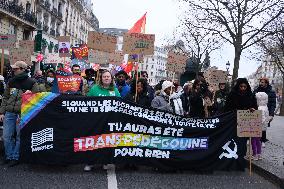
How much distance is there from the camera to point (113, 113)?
22.5 feet

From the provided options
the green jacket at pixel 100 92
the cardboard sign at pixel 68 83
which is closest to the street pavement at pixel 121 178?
the green jacket at pixel 100 92

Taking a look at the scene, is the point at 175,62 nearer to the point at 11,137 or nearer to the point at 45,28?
the point at 11,137

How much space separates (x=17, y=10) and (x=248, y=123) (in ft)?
105

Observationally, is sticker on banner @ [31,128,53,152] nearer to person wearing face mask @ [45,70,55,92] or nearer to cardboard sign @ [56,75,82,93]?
cardboard sign @ [56,75,82,93]

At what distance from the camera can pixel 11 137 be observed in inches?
275

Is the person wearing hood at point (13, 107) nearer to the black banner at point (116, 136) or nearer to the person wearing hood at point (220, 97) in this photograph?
the black banner at point (116, 136)

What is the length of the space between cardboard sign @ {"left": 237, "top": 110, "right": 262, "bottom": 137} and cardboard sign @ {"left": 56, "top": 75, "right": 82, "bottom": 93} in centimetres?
366

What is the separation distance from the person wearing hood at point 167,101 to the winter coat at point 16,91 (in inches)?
87.9

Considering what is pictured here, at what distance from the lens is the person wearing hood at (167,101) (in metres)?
7.61

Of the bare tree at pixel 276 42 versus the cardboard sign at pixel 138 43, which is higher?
the bare tree at pixel 276 42

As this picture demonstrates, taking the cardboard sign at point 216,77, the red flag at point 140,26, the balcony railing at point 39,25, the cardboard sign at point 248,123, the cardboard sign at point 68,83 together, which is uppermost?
the balcony railing at point 39,25

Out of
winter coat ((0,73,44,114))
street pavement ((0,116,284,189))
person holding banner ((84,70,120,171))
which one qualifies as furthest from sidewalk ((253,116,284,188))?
winter coat ((0,73,44,114))

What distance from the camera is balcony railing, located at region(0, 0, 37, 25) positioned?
108ft

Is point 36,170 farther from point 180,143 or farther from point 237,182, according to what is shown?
point 237,182
